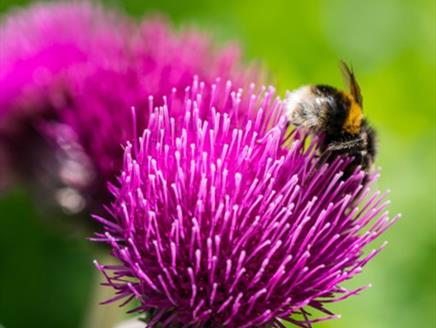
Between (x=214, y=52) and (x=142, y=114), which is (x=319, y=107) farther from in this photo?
(x=214, y=52)

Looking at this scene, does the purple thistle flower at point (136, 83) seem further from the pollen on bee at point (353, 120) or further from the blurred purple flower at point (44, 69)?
the pollen on bee at point (353, 120)

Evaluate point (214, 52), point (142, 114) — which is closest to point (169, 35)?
point (214, 52)

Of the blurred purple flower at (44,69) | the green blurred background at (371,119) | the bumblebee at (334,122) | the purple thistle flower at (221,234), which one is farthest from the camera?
the green blurred background at (371,119)

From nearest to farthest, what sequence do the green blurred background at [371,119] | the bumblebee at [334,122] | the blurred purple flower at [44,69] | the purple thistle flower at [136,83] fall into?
the bumblebee at [334,122] → the purple thistle flower at [136,83] → the blurred purple flower at [44,69] → the green blurred background at [371,119]

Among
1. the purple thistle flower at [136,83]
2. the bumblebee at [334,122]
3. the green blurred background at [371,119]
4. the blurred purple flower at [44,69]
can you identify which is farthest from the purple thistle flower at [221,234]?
the green blurred background at [371,119]

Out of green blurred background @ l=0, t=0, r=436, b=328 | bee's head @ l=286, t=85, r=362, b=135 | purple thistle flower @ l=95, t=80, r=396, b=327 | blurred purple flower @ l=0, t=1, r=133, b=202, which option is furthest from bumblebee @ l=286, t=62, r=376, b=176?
green blurred background @ l=0, t=0, r=436, b=328
